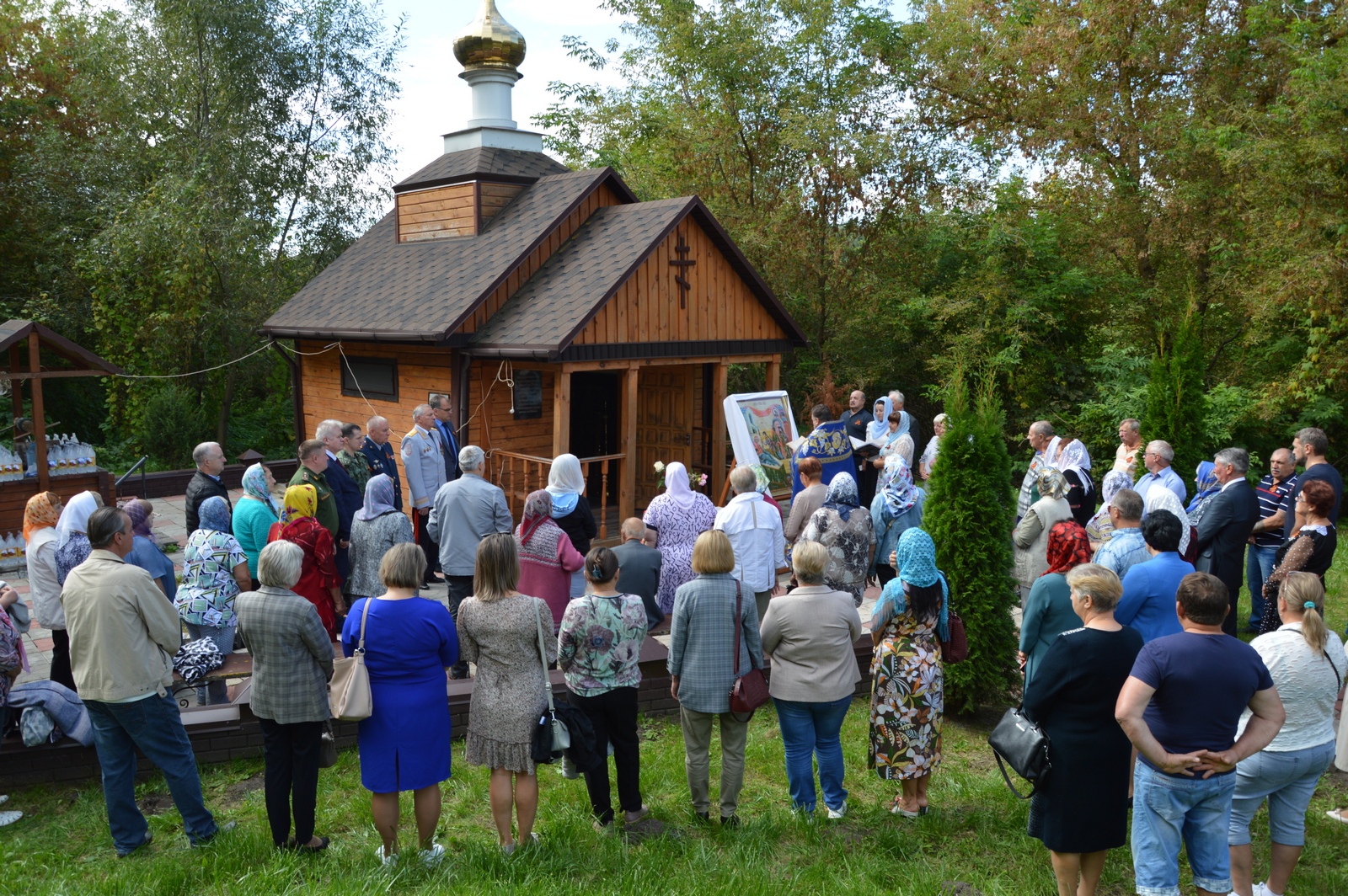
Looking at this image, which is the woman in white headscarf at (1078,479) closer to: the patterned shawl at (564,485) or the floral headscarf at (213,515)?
the patterned shawl at (564,485)

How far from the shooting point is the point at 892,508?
7734mm

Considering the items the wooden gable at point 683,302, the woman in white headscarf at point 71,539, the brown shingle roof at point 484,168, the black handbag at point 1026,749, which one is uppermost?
the brown shingle roof at point 484,168

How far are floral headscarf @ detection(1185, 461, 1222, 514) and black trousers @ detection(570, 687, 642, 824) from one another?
5389mm

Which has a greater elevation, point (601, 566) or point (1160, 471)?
point (1160, 471)

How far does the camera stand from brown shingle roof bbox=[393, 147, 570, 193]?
14398 millimetres

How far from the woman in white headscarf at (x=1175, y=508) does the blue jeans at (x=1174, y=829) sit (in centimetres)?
344

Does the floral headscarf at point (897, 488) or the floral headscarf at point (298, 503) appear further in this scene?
the floral headscarf at point (897, 488)

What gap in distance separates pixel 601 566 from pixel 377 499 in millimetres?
2687

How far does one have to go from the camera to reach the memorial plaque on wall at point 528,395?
12.7 meters

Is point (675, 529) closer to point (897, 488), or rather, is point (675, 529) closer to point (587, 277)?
point (897, 488)

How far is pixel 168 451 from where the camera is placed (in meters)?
18.9

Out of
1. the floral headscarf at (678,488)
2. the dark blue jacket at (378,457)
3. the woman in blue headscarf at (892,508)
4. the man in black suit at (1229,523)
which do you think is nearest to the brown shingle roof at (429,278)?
the dark blue jacket at (378,457)

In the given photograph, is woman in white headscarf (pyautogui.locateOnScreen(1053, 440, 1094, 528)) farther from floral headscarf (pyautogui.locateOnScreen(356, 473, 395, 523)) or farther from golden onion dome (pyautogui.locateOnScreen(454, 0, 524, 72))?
golden onion dome (pyautogui.locateOnScreen(454, 0, 524, 72))

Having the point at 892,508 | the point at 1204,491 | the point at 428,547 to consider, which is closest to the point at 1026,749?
the point at 892,508
